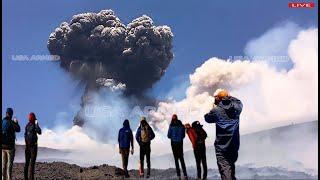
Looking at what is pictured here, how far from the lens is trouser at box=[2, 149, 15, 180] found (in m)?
12.3

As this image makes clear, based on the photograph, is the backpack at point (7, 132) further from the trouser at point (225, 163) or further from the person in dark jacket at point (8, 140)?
the trouser at point (225, 163)

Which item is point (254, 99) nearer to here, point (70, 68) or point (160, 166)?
point (160, 166)

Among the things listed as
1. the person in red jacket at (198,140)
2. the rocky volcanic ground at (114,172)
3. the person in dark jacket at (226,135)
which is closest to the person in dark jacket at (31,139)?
the rocky volcanic ground at (114,172)

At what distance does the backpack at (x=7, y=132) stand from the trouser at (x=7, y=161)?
0.21 meters

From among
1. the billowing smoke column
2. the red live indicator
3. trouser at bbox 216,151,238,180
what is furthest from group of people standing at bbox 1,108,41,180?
the red live indicator

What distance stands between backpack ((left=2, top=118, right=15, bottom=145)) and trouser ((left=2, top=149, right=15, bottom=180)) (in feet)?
0.69

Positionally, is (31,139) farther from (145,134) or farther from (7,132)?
(145,134)

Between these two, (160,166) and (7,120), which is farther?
(160,166)

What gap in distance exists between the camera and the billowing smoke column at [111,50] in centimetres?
1473

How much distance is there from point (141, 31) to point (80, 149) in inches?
128

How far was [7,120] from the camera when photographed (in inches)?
489

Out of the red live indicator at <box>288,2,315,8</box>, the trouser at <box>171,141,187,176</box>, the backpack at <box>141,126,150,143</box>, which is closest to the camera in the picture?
the trouser at <box>171,141,187,176</box>

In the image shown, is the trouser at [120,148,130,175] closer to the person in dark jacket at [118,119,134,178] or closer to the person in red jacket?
the person in dark jacket at [118,119,134,178]

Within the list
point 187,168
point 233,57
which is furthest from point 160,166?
point 233,57
